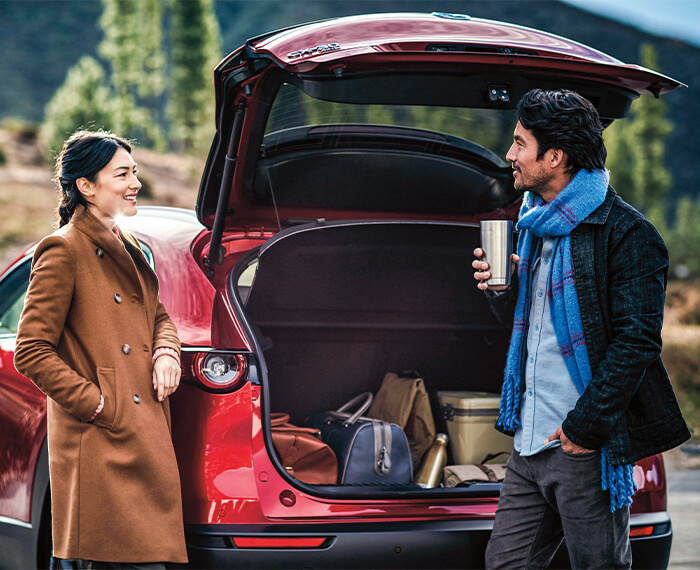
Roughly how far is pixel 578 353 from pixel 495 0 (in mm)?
129559

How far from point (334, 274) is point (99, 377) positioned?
5.44ft

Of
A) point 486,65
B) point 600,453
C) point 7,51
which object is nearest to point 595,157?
point 486,65

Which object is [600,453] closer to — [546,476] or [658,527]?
[546,476]

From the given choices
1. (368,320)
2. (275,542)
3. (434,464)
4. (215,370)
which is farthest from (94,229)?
(368,320)

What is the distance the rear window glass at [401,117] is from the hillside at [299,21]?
86362mm

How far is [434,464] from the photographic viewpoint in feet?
9.84

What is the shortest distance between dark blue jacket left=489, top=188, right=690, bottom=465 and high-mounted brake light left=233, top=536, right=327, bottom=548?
0.84 metres

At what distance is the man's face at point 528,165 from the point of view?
2059 millimetres

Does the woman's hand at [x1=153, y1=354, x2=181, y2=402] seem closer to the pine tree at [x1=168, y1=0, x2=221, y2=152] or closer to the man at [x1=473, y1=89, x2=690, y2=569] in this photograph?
the man at [x1=473, y1=89, x2=690, y2=569]

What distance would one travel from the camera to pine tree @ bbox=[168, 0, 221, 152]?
37.5m

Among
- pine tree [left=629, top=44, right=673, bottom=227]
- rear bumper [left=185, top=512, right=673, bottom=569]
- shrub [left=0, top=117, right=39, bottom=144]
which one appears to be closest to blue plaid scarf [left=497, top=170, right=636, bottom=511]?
rear bumper [left=185, top=512, right=673, bottom=569]

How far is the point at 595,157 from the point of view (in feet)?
6.63

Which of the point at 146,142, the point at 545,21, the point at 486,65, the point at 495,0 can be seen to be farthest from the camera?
the point at 495,0

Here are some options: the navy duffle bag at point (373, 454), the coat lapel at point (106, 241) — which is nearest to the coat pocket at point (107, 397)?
the coat lapel at point (106, 241)
